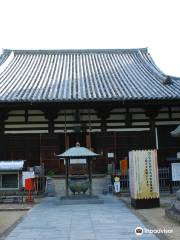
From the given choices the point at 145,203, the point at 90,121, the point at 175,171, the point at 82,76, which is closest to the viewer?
the point at 145,203

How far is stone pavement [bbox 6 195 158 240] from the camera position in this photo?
8156 mm

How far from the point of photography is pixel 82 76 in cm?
2331

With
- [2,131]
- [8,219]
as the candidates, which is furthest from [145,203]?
[2,131]

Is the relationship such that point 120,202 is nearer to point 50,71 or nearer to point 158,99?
point 158,99

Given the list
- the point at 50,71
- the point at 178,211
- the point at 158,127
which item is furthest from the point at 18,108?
the point at 178,211

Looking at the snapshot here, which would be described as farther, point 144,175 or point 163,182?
point 163,182

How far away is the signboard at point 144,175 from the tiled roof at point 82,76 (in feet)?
18.9

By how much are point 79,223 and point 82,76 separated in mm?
14556

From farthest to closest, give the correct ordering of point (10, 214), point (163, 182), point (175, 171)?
point (163, 182) < point (175, 171) < point (10, 214)

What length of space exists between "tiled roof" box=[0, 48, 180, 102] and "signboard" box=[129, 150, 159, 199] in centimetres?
577

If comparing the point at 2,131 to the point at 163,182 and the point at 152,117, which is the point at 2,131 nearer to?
the point at 152,117

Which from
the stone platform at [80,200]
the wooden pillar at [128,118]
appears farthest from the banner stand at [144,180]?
the wooden pillar at [128,118]

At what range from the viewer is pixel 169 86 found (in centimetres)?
2100

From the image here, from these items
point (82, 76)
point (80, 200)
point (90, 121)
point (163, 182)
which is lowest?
point (80, 200)
